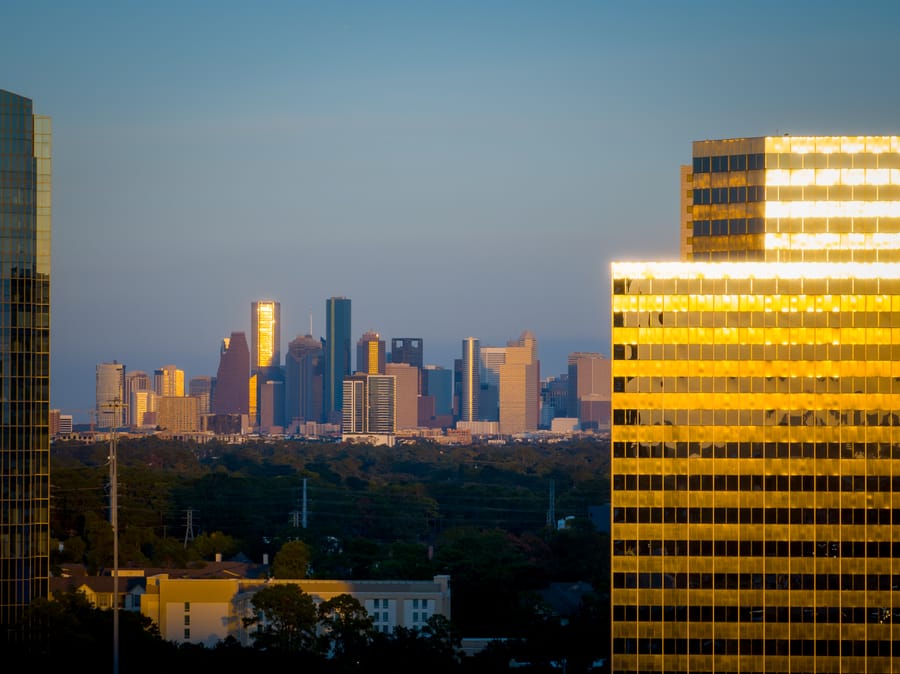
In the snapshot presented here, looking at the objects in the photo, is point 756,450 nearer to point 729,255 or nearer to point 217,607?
point 729,255

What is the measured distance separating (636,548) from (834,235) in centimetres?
2848

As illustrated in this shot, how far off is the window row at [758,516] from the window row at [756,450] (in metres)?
3.78

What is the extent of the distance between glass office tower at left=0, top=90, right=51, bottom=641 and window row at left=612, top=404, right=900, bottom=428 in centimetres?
5263

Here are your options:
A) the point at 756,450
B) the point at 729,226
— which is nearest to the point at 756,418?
the point at 756,450

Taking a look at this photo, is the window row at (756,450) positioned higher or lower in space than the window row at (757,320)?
lower

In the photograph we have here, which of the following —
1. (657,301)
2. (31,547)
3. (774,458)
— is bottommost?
(31,547)

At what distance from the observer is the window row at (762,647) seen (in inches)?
4599

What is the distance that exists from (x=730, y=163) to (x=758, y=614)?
113 ft

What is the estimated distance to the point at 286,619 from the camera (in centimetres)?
15225

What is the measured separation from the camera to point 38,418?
144 meters

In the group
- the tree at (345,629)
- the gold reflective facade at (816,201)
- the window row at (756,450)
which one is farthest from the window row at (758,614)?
the tree at (345,629)

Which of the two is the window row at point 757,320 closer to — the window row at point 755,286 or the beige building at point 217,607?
the window row at point 755,286

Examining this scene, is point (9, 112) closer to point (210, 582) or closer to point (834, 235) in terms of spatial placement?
point (210, 582)

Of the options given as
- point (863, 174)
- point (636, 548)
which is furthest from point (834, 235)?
point (636, 548)
